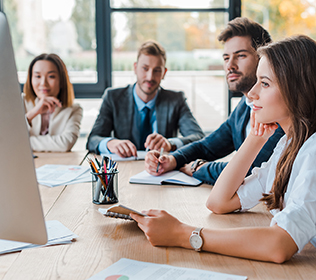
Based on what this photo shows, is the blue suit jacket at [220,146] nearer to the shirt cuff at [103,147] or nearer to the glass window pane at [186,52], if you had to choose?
the shirt cuff at [103,147]

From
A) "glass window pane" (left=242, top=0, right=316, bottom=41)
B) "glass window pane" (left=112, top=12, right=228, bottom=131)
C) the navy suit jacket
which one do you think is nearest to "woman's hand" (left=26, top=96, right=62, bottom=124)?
the navy suit jacket

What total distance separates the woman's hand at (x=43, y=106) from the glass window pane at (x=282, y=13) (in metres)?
2.05

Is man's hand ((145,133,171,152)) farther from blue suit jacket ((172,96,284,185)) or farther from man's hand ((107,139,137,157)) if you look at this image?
blue suit jacket ((172,96,284,185))

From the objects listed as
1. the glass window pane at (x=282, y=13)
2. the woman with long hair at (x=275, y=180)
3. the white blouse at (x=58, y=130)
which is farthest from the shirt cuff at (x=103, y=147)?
the glass window pane at (x=282, y=13)

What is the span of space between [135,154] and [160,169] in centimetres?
43

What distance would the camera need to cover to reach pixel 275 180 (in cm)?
112

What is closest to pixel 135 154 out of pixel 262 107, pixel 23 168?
pixel 262 107

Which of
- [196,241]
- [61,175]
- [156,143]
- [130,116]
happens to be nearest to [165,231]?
[196,241]

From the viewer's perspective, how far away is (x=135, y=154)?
7.06ft

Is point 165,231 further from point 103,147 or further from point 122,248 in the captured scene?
point 103,147

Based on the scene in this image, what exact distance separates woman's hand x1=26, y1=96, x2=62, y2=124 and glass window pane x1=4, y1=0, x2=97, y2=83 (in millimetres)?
1086

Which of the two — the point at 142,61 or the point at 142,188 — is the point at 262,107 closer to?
the point at 142,188

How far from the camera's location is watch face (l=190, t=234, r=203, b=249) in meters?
0.93

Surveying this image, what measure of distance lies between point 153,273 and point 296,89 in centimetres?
66
